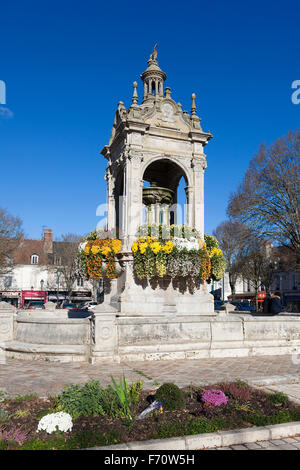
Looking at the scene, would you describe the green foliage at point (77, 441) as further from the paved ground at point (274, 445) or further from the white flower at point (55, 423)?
the paved ground at point (274, 445)

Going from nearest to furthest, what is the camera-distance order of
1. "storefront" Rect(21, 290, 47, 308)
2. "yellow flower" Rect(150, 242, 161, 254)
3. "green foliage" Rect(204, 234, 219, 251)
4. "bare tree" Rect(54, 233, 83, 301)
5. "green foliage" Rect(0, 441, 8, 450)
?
"green foliage" Rect(0, 441, 8, 450) < "yellow flower" Rect(150, 242, 161, 254) < "green foliage" Rect(204, 234, 219, 251) < "bare tree" Rect(54, 233, 83, 301) < "storefront" Rect(21, 290, 47, 308)

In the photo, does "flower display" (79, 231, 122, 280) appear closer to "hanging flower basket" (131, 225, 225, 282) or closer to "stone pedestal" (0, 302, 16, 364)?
"hanging flower basket" (131, 225, 225, 282)

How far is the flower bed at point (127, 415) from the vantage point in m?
4.59

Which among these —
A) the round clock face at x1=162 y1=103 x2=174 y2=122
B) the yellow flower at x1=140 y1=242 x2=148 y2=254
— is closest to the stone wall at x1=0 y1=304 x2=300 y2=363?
the yellow flower at x1=140 y1=242 x2=148 y2=254

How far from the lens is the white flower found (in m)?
4.74

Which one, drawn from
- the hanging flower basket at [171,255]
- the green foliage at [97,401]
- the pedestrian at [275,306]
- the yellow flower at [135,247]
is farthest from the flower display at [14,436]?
the pedestrian at [275,306]

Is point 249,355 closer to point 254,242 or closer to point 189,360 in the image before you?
point 189,360

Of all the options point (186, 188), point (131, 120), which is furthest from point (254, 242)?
point (131, 120)

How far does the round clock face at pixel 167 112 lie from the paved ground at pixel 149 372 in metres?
8.71

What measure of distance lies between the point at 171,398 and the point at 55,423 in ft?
5.74

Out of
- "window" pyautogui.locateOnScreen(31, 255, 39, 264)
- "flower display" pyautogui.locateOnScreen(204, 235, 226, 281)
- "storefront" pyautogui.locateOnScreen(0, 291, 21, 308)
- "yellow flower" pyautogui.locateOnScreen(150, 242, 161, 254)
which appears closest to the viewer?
"yellow flower" pyautogui.locateOnScreen(150, 242, 161, 254)

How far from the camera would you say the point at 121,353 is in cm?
964

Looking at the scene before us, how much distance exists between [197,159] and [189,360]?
7522mm

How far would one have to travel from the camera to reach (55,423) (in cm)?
477
